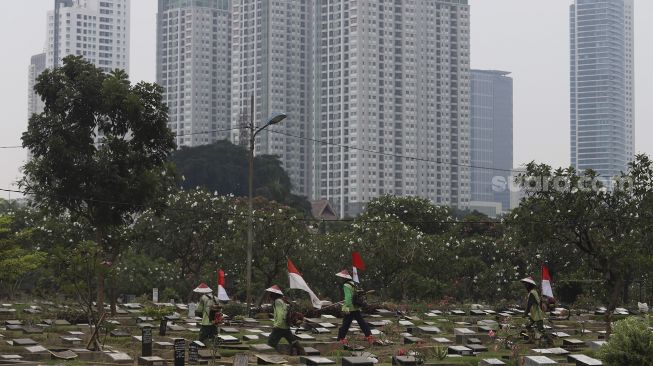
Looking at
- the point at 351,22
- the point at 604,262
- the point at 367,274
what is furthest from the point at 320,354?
the point at 351,22

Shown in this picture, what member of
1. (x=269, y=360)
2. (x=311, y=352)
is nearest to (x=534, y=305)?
(x=311, y=352)

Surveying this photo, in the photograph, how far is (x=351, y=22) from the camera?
526 ft

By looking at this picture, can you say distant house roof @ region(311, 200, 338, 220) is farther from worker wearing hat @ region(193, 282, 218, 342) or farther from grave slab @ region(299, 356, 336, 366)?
grave slab @ region(299, 356, 336, 366)

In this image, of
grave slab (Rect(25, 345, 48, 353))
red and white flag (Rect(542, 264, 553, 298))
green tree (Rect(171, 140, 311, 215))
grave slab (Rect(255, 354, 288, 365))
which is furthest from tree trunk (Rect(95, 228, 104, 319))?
green tree (Rect(171, 140, 311, 215))

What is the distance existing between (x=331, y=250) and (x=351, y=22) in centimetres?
11421

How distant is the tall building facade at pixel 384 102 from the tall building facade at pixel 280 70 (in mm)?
3737

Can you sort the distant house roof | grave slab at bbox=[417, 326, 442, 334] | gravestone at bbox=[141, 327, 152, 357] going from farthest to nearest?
the distant house roof → grave slab at bbox=[417, 326, 442, 334] → gravestone at bbox=[141, 327, 152, 357]

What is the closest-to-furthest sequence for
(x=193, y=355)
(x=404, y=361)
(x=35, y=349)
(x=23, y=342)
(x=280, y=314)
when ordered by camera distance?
1. (x=404, y=361)
2. (x=193, y=355)
3. (x=35, y=349)
4. (x=280, y=314)
5. (x=23, y=342)

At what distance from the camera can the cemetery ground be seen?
19.9 meters

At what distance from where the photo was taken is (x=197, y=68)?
600 ft

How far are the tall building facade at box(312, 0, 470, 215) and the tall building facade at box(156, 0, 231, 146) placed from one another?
21.8 m

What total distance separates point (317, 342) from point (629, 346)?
8.96 metres

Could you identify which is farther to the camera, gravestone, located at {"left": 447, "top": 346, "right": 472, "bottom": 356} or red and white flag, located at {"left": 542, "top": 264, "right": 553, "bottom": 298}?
red and white flag, located at {"left": 542, "top": 264, "right": 553, "bottom": 298}

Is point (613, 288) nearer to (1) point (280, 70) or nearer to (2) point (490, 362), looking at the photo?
(2) point (490, 362)
